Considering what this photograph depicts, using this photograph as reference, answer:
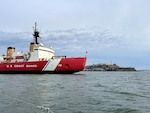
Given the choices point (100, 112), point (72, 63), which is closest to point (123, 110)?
point (100, 112)

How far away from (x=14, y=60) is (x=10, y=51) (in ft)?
11.6

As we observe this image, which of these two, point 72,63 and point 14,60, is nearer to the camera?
point 72,63

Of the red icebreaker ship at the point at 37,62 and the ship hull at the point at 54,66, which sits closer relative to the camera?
the ship hull at the point at 54,66

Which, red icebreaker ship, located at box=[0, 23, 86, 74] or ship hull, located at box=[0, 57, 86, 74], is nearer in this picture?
ship hull, located at box=[0, 57, 86, 74]

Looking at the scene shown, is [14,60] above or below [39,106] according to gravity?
above

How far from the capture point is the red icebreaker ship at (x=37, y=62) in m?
50.6

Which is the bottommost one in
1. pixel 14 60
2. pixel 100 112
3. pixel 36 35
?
pixel 100 112

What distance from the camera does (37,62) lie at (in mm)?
52438

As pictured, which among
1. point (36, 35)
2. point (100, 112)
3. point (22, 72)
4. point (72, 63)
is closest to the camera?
point (100, 112)

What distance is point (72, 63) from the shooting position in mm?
50375

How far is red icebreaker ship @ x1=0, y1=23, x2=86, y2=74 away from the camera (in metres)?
50.6

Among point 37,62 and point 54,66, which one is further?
point 37,62

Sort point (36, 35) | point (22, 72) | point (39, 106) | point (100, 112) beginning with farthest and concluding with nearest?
point (36, 35) → point (22, 72) → point (39, 106) → point (100, 112)

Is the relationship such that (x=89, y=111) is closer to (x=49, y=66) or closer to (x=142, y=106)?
(x=142, y=106)
